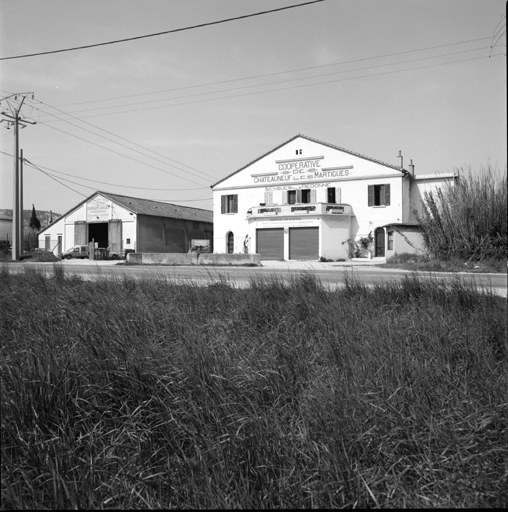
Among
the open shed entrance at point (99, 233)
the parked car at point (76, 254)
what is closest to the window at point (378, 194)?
the parked car at point (76, 254)

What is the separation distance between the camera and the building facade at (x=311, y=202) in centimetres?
4072

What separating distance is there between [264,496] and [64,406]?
5.35 feet

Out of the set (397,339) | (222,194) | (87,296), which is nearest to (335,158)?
(222,194)

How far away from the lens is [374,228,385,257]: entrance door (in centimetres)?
4038

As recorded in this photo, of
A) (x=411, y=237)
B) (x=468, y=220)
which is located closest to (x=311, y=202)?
(x=411, y=237)

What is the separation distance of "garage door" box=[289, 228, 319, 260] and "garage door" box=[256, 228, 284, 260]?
957mm

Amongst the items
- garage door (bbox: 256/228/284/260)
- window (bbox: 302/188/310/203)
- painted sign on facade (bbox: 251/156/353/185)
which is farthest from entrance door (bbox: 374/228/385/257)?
garage door (bbox: 256/228/284/260)

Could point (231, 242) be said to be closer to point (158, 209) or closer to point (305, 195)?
point (305, 195)

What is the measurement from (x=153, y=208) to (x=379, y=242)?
27444 millimetres

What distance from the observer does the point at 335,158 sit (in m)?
43.2

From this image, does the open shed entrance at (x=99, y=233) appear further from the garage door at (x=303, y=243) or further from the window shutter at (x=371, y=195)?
the window shutter at (x=371, y=195)

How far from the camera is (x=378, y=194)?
41344mm

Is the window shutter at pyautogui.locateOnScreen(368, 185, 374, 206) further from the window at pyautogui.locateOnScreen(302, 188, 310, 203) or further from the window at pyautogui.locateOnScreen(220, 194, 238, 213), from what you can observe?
the window at pyautogui.locateOnScreen(220, 194, 238, 213)

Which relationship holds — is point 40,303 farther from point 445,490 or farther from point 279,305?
point 445,490
